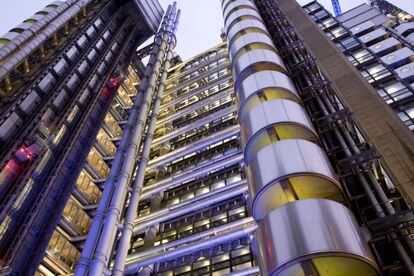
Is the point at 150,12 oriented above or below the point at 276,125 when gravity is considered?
above

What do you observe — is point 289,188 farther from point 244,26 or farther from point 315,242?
point 244,26

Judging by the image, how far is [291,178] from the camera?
10.1m

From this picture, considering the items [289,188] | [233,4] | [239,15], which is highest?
[233,4]

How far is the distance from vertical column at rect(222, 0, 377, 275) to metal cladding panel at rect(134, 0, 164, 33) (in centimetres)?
3224

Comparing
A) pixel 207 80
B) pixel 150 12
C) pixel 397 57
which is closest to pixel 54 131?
pixel 207 80

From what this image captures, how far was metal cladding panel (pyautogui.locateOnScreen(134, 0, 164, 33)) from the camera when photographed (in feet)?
147

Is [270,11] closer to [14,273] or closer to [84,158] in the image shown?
[84,158]

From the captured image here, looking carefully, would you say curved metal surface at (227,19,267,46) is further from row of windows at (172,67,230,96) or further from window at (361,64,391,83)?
row of windows at (172,67,230,96)

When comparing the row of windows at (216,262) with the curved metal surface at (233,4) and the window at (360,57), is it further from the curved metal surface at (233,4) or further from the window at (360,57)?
the window at (360,57)

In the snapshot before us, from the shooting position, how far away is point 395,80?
22.0m

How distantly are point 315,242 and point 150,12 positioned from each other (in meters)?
42.8

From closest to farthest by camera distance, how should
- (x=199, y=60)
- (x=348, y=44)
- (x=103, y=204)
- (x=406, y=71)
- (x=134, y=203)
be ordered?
(x=134, y=203) → (x=103, y=204) → (x=406, y=71) → (x=348, y=44) → (x=199, y=60)

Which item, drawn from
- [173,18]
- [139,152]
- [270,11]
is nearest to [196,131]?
[139,152]

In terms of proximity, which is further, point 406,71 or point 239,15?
point 406,71
